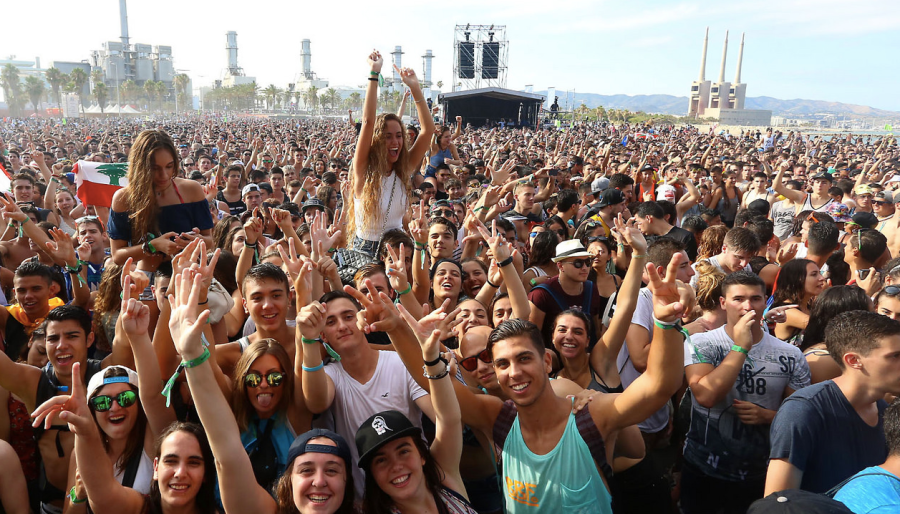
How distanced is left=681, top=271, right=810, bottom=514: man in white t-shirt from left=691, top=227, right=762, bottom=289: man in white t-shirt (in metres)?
1.28

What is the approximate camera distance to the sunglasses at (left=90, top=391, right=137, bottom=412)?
8.65 feet

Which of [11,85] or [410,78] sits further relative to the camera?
[11,85]

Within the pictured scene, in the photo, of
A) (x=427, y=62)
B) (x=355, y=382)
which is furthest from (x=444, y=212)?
(x=427, y=62)

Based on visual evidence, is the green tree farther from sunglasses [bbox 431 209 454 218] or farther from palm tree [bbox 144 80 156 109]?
sunglasses [bbox 431 209 454 218]

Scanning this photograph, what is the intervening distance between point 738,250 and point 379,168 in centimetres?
288

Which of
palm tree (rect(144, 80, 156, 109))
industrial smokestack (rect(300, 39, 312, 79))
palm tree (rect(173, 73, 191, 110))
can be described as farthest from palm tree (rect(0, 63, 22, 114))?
industrial smokestack (rect(300, 39, 312, 79))

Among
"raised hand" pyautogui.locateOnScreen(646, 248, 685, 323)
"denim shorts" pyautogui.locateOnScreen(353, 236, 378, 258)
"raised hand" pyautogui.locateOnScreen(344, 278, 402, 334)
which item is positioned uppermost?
"raised hand" pyautogui.locateOnScreen(646, 248, 685, 323)

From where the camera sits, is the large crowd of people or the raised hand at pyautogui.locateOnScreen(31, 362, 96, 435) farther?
the large crowd of people

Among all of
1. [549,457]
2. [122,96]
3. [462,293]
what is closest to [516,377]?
[549,457]

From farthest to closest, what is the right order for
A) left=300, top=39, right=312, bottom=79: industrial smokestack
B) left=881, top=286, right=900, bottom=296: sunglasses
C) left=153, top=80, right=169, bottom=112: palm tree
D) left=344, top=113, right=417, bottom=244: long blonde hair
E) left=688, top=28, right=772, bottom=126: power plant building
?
left=300, top=39, right=312, bottom=79: industrial smokestack < left=153, top=80, right=169, bottom=112: palm tree < left=688, top=28, right=772, bottom=126: power plant building < left=344, top=113, right=417, bottom=244: long blonde hair < left=881, top=286, right=900, bottom=296: sunglasses

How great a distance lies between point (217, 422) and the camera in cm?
217

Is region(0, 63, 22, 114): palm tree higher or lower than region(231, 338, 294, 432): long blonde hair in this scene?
higher

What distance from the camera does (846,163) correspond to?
1666 cm

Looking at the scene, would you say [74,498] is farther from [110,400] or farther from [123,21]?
[123,21]
